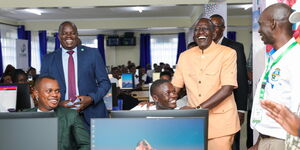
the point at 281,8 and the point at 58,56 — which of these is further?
the point at 58,56

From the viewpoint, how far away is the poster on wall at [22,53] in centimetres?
1284

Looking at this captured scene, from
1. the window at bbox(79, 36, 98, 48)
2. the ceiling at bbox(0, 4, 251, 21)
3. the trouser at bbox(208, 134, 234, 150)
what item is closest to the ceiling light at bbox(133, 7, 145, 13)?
the ceiling at bbox(0, 4, 251, 21)

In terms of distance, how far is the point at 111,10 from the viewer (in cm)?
1162

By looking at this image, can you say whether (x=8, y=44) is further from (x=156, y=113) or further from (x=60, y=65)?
(x=156, y=113)

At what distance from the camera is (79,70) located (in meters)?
2.89

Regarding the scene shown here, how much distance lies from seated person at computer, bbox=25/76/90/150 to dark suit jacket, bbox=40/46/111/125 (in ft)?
1.57

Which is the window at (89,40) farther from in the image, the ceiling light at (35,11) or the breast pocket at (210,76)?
the breast pocket at (210,76)

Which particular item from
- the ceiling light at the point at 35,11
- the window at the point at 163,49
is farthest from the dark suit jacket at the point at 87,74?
the window at the point at 163,49

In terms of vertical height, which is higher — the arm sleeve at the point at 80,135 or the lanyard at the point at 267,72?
the lanyard at the point at 267,72

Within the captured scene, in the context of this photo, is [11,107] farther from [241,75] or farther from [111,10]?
[111,10]

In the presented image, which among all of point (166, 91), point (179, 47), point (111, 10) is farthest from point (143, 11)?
point (166, 91)

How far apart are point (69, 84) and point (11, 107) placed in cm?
70

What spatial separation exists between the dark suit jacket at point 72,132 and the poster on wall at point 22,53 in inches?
450

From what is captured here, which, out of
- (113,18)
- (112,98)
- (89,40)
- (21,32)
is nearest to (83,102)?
(112,98)
